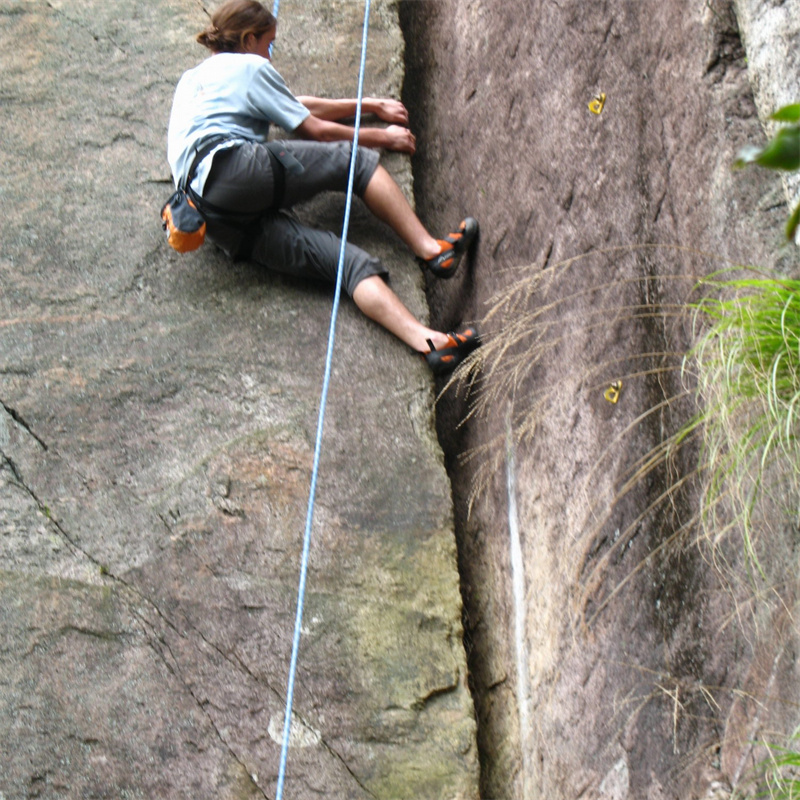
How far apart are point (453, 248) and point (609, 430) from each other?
1161 mm

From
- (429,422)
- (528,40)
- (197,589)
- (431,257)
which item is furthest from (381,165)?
(197,589)

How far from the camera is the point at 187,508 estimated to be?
9.97ft

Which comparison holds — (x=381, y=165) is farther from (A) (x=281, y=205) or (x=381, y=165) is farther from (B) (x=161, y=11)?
(B) (x=161, y=11)

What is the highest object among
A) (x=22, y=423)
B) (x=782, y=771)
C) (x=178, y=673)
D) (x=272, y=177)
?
(x=272, y=177)

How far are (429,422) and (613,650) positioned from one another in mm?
1074

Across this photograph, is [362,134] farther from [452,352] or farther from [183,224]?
[452,352]

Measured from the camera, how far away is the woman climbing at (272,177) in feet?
11.0

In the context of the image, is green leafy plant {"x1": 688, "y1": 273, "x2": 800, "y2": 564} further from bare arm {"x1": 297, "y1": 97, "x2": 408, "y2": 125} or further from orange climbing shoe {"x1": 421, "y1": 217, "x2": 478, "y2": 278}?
bare arm {"x1": 297, "y1": 97, "x2": 408, "y2": 125}

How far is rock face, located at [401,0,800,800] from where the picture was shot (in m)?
2.23

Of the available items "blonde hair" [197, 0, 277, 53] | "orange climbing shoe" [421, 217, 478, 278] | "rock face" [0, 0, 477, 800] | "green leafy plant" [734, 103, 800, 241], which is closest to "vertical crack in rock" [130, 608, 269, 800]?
"rock face" [0, 0, 477, 800]

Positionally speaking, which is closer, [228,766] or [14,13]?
[228,766]

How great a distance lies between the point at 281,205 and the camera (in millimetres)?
3486

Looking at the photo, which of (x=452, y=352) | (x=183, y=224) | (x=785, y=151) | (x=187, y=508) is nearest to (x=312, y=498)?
(x=187, y=508)

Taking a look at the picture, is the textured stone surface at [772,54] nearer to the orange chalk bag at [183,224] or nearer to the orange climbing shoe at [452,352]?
the orange climbing shoe at [452,352]
